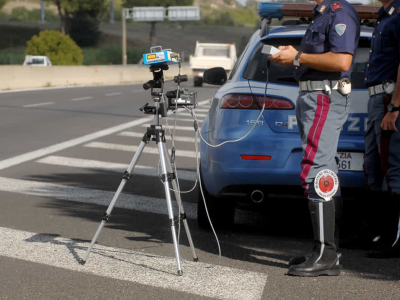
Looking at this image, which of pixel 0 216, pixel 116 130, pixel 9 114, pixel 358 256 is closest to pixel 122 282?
pixel 358 256

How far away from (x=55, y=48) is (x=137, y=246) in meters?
55.9

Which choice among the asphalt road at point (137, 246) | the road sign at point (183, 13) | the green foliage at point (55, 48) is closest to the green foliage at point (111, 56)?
the road sign at point (183, 13)

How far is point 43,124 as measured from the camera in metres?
14.7

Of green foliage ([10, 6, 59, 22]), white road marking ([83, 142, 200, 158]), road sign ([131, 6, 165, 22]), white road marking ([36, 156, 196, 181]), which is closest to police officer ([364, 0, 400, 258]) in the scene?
white road marking ([36, 156, 196, 181])

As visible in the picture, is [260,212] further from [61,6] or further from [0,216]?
[61,6]

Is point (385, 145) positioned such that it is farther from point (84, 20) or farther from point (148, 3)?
point (148, 3)

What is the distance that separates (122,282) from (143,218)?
2067mm

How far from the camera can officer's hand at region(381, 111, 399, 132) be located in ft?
16.1

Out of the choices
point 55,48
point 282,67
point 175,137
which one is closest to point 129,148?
point 175,137

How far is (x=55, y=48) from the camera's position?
59.4 meters

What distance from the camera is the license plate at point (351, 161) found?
515 centimetres

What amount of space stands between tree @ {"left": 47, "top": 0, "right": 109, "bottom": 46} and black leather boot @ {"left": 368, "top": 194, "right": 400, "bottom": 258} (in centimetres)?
8551

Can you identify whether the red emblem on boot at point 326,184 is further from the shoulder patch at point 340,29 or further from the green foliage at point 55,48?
the green foliage at point 55,48

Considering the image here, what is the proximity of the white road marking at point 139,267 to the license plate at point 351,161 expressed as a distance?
1.07 metres
